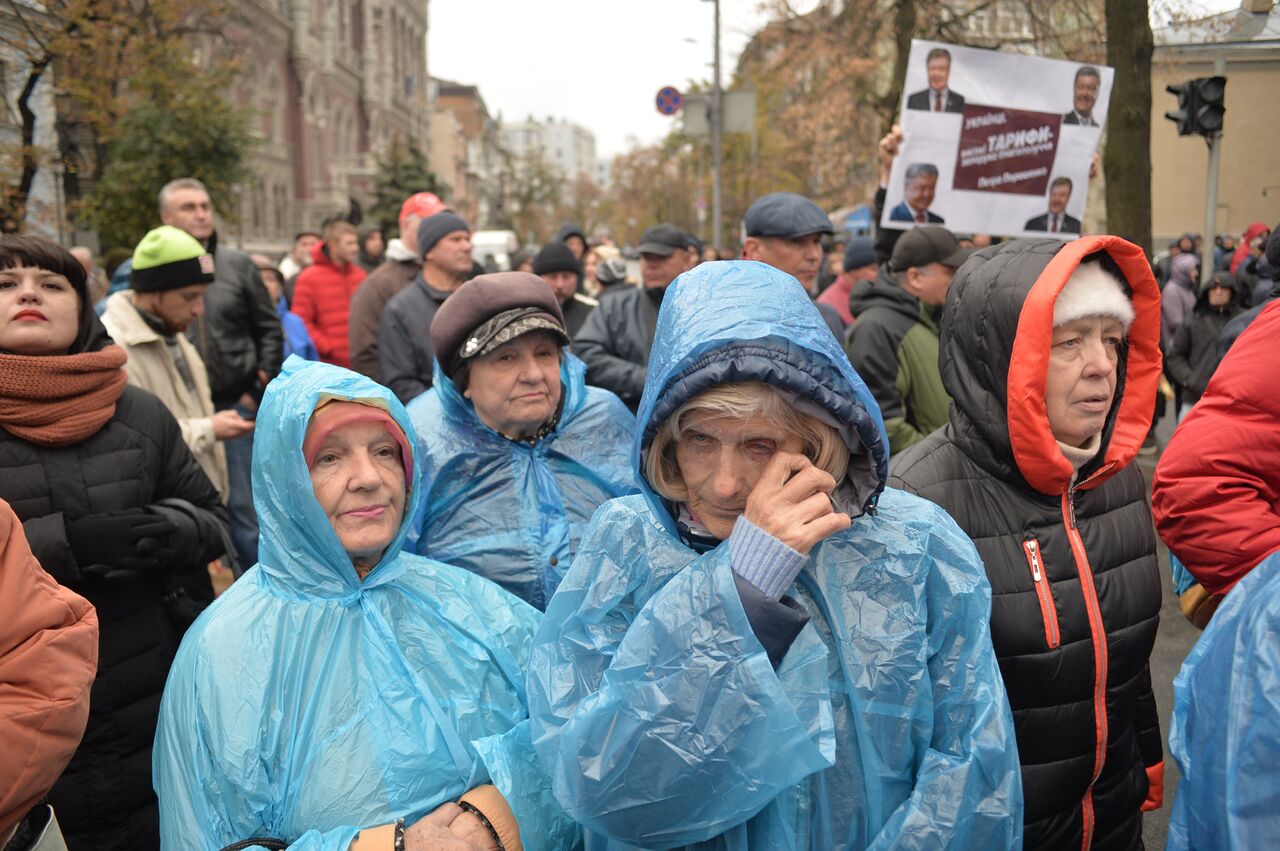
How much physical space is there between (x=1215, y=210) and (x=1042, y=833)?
17.7 feet

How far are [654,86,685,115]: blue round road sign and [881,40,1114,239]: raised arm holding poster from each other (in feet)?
40.9

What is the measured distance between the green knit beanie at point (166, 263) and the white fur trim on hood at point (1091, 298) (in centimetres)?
377

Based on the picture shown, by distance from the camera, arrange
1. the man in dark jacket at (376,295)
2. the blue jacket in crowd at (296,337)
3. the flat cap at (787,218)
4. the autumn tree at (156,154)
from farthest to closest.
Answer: the autumn tree at (156,154), the blue jacket in crowd at (296,337), the man in dark jacket at (376,295), the flat cap at (787,218)

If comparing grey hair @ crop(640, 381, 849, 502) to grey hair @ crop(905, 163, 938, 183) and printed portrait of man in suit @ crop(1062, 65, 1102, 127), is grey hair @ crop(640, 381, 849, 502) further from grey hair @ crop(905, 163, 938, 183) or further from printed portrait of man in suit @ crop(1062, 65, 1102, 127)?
printed portrait of man in suit @ crop(1062, 65, 1102, 127)

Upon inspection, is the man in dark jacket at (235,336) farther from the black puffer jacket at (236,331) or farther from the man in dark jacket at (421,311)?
the man in dark jacket at (421,311)

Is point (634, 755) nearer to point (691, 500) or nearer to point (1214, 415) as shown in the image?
point (691, 500)

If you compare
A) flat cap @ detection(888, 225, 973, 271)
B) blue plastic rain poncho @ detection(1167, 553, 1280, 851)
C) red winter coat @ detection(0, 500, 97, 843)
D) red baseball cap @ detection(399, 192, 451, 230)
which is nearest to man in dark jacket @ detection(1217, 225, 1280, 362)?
flat cap @ detection(888, 225, 973, 271)

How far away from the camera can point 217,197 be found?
60.7 ft

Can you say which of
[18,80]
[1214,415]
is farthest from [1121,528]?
[18,80]

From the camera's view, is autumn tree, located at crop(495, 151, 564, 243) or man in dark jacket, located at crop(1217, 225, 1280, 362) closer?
man in dark jacket, located at crop(1217, 225, 1280, 362)

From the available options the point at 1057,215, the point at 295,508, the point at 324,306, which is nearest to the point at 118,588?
the point at 295,508

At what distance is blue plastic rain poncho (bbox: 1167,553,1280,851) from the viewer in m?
1.68

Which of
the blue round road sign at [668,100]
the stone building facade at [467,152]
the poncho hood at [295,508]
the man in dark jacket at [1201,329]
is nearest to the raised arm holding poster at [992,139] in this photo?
the man in dark jacket at [1201,329]

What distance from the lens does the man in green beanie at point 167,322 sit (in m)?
4.39
